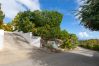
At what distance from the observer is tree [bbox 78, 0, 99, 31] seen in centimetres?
1617

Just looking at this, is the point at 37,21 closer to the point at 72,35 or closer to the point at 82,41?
the point at 72,35

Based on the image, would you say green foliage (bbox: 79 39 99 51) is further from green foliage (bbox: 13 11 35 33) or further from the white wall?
the white wall

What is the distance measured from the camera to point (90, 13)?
16.5 m

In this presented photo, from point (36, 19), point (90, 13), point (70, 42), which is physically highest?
point (36, 19)

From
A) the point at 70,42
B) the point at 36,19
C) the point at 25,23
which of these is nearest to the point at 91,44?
the point at 70,42

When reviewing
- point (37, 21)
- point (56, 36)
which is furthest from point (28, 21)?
point (56, 36)

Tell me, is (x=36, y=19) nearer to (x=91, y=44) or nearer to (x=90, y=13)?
(x=91, y=44)

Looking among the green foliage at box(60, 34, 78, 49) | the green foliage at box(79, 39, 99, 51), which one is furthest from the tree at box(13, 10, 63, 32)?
the green foliage at box(79, 39, 99, 51)

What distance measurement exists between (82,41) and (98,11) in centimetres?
2948

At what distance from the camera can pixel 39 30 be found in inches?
1394

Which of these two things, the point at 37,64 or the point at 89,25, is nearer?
the point at 89,25

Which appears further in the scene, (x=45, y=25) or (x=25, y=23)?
(x=45, y=25)

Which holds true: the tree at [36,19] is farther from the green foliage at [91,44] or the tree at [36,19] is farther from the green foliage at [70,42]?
the green foliage at [91,44]

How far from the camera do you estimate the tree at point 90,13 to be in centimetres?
1617
